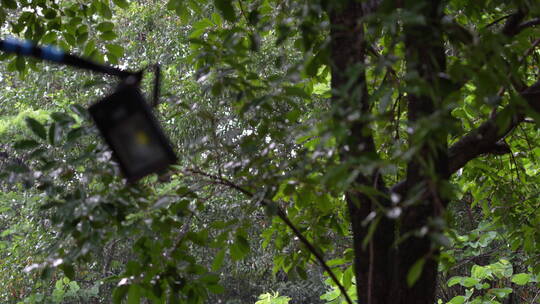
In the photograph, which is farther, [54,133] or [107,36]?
[107,36]

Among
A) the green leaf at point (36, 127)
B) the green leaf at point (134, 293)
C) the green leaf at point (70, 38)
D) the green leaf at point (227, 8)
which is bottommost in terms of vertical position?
the green leaf at point (134, 293)

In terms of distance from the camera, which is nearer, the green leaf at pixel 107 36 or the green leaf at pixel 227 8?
the green leaf at pixel 227 8

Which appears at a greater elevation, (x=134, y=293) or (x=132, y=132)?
(x=132, y=132)

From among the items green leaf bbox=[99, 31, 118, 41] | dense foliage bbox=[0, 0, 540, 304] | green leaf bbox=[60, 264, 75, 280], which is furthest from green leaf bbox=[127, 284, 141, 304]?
green leaf bbox=[99, 31, 118, 41]

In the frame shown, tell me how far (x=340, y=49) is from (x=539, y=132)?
48.3 inches

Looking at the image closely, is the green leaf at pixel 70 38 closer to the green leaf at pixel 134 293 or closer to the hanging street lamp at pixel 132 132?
the green leaf at pixel 134 293

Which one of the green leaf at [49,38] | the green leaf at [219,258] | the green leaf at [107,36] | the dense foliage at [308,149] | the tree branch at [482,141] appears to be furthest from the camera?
the green leaf at [49,38]

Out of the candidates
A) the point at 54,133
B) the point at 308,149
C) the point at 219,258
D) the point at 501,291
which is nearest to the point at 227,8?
the point at 308,149

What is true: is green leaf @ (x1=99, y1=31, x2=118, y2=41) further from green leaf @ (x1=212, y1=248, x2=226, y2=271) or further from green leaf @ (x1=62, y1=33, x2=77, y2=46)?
green leaf @ (x1=212, y1=248, x2=226, y2=271)

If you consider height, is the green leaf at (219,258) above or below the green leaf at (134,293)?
above

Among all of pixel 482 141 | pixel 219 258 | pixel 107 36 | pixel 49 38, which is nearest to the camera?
pixel 482 141

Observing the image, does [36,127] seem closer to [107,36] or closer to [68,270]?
[68,270]

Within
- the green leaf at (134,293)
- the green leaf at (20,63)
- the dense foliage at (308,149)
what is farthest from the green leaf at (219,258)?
the green leaf at (20,63)

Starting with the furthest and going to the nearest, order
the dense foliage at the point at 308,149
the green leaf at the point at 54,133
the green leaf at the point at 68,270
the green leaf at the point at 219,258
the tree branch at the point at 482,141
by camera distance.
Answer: the green leaf at the point at 219,258 < the tree branch at the point at 482,141 < the green leaf at the point at 68,270 < the green leaf at the point at 54,133 < the dense foliage at the point at 308,149
